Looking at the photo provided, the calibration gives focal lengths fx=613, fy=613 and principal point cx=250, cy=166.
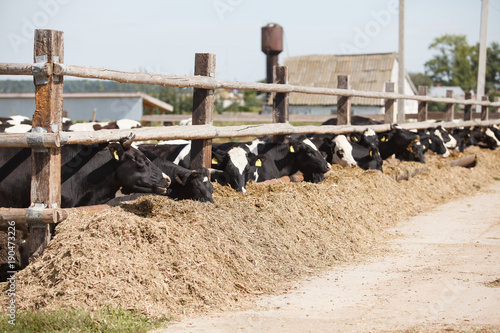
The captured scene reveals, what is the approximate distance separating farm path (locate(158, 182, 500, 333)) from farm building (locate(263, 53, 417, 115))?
1465 inches

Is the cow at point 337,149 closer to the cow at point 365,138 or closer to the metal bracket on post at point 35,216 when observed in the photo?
the cow at point 365,138

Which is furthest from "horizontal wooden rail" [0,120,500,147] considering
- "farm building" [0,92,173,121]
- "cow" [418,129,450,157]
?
"farm building" [0,92,173,121]

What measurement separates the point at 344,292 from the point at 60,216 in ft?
8.51

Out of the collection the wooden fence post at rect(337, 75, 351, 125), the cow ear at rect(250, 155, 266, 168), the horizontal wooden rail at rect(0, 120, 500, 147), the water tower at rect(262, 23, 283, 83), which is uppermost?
the water tower at rect(262, 23, 283, 83)

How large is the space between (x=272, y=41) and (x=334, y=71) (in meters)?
7.62

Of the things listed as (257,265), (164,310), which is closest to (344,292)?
(257,265)

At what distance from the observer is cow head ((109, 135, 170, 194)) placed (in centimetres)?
686

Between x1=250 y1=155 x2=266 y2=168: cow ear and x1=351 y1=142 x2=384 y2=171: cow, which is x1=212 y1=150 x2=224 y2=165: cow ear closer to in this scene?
x1=250 y1=155 x2=266 y2=168: cow ear

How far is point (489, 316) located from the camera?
4723 millimetres

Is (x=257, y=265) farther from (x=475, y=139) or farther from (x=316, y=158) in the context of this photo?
(x=475, y=139)

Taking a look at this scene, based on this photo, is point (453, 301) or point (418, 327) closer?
point (418, 327)

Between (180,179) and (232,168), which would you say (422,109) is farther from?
(180,179)

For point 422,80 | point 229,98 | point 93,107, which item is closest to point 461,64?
point 422,80

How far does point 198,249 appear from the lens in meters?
5.59
